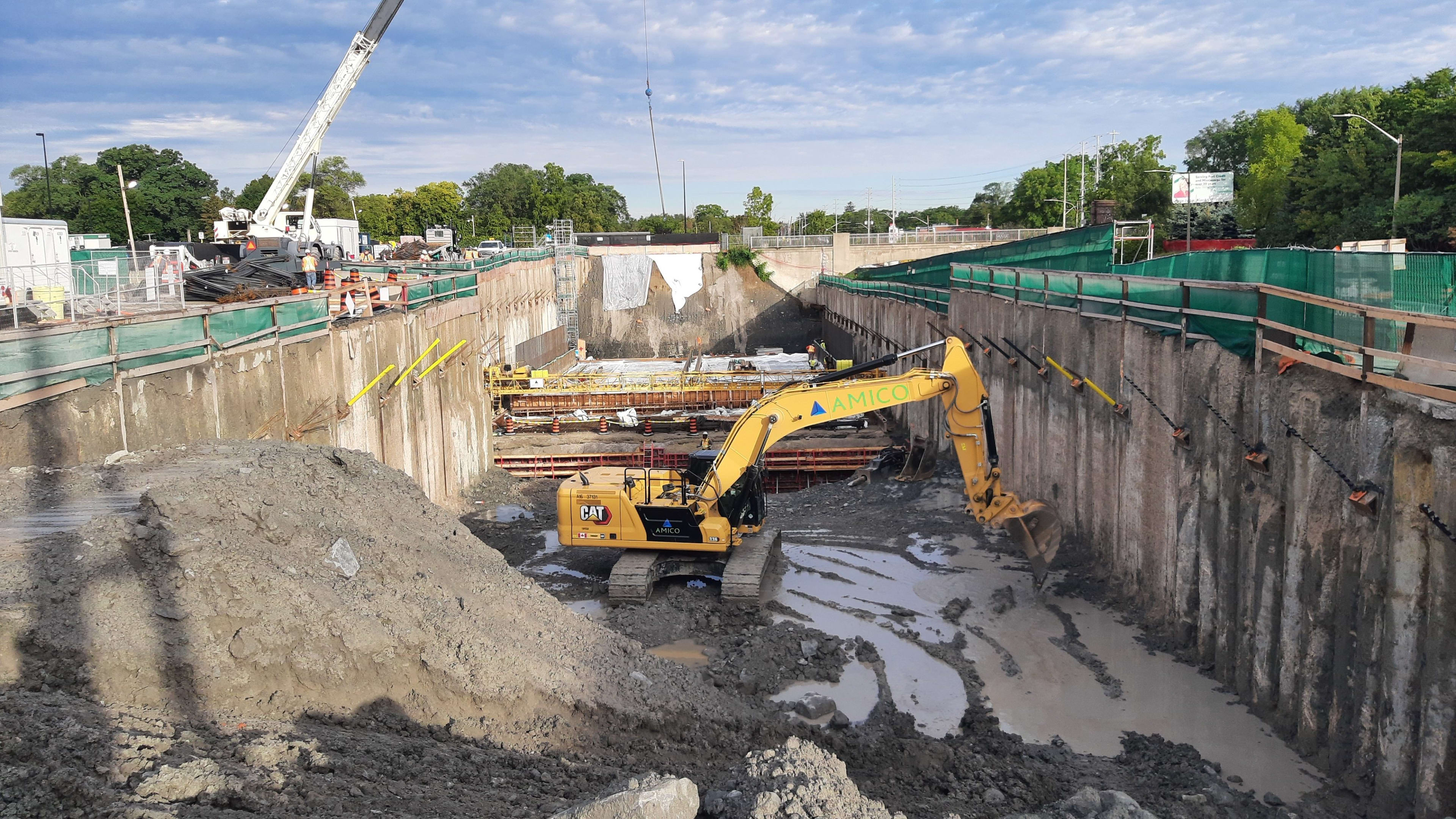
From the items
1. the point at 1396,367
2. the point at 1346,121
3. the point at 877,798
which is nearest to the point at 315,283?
the point at 877,798

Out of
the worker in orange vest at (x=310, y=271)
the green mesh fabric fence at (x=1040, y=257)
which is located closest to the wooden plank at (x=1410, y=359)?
the green mesh fabric fence at (x=1040, y=257)

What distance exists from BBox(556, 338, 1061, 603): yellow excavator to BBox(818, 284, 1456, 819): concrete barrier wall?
5.44 feet

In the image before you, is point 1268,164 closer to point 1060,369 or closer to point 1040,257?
point 1040,257

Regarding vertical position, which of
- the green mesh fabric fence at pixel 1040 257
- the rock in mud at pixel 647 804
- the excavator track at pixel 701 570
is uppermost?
the green mesh fabric fence at pixel 1040 257

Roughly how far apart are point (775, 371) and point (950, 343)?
2199cm

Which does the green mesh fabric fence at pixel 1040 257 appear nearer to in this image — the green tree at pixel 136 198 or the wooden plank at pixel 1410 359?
the wooden plank at pixel 1410 359

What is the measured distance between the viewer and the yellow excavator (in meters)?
14.5

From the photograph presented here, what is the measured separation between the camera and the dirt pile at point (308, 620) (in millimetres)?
6629

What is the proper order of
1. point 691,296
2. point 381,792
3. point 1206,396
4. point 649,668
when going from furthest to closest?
point 691,296 < point 1206,396 < point 649,668 < point 381,792

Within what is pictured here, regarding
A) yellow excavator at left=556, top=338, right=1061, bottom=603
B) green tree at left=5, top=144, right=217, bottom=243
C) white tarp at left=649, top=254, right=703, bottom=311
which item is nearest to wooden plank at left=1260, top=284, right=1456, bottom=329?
yellow excavator at left=556, top=338, right=1061, bottom=603

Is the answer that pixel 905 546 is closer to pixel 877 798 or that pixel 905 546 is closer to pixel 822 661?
pixel 822 661

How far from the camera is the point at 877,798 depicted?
8703 millimetres

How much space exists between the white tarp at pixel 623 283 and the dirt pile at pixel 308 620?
4294 cm

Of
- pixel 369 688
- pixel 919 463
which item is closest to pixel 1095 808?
pixel 369 688
